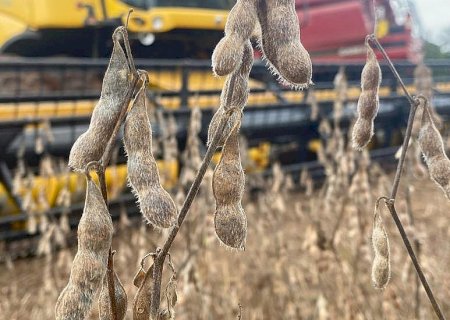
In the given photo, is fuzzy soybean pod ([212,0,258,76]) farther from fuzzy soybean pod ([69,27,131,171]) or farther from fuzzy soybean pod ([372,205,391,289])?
fuzzy soybean pod ([372,205,391,289])

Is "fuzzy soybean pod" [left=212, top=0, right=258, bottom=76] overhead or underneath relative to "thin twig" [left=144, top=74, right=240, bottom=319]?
overhead

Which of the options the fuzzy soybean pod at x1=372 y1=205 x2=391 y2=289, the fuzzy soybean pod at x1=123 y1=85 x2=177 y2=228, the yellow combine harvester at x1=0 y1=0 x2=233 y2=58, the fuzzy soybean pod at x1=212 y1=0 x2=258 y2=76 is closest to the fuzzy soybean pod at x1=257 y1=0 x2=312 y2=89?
the fuzzy soybean pod at x1=212 y1=0 x2=258 y2=76

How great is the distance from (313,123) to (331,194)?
11.6 ft

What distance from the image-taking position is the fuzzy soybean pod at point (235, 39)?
0.72 m

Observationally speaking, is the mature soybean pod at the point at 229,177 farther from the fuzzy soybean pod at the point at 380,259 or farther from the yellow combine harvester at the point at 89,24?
the yellow combine harvester at the point at 89,24

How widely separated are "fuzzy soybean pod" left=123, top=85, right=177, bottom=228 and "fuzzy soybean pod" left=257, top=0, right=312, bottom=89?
0.51 ft

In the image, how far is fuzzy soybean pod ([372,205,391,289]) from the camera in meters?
0.93

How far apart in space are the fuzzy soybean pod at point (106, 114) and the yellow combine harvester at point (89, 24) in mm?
4383

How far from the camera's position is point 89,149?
2.42 feet

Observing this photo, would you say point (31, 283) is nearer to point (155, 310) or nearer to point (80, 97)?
point (80, 97)

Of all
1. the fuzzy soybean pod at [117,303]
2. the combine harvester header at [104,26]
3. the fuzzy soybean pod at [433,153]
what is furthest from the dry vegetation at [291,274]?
the combine harvester header at [104,26]

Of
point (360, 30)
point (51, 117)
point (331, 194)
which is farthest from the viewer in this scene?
point (360, 30)

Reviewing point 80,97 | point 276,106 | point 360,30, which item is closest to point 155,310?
point 80,97

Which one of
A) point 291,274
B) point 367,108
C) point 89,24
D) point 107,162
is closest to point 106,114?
point 107,162
